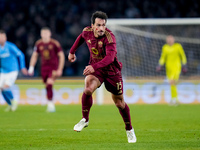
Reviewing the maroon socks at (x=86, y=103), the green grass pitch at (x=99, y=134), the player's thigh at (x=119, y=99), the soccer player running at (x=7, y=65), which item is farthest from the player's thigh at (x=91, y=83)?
the soccer player running at (x=7, y=65)

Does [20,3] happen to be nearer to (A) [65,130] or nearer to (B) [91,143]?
(A) [65,130]

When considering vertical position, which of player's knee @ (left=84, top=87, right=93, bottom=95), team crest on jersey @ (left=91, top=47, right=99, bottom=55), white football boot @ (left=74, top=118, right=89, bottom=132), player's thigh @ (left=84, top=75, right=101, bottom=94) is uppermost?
team crest on jersey @ (left=91, top=47, right=99, bottom=55)

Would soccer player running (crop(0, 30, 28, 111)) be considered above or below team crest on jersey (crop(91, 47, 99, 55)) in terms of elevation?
below

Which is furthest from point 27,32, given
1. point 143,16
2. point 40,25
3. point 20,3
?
point 143,16

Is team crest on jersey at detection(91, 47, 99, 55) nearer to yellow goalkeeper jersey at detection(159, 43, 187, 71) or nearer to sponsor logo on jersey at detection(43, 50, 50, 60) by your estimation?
sponsor logo on jersey at detection(43, 50, 50, 60)

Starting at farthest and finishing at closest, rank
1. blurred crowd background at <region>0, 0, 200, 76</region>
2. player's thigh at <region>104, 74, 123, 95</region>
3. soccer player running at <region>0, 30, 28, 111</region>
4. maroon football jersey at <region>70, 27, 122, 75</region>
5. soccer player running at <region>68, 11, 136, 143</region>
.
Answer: blurred crowd background at <region>0, 0, 200, 76</region>, soccer player running at <region>0, 30, 28, 111</region>, player's thigh at <region>104, 74, 123, 95</region>, soccer player running at <region>68, 11, 136, 143</region>, maroon football jersey at <region>70, 27, 122, 75</region>

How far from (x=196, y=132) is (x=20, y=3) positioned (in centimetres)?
1729

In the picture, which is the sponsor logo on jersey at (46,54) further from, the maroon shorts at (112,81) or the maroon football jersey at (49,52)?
the maroon shorts at (112,81)

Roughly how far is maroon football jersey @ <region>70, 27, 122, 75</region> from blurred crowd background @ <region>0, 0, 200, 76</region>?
13.7 meters

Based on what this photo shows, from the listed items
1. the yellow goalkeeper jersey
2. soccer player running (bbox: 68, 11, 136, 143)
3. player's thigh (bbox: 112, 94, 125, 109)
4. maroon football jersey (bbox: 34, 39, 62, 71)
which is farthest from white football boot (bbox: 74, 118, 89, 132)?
the yellow goalkeeper jersey

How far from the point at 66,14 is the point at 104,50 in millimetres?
16425

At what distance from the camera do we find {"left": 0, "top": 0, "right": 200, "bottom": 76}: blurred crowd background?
21000 millimetres

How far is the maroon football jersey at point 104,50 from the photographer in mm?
6086

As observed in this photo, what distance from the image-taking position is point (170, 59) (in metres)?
15.4
